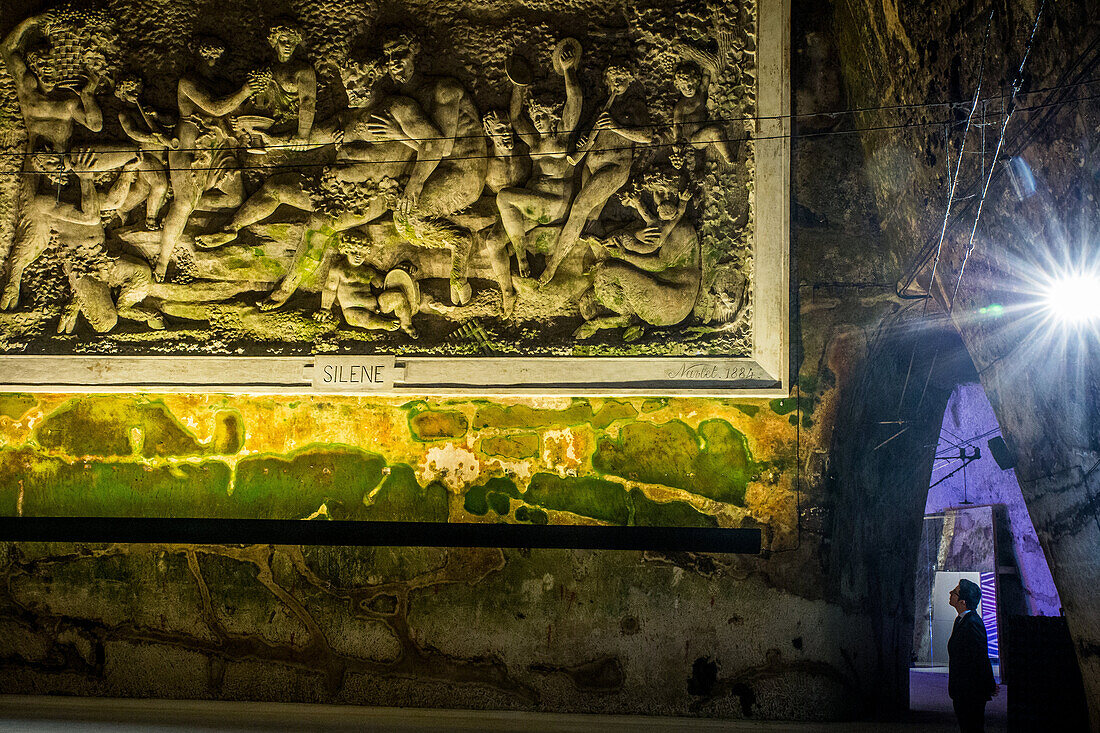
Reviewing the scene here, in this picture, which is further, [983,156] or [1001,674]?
[1001,674]

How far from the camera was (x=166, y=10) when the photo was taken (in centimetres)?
473

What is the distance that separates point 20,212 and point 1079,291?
5.20 metres

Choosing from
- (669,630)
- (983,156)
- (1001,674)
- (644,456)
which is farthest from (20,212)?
(1001,674)

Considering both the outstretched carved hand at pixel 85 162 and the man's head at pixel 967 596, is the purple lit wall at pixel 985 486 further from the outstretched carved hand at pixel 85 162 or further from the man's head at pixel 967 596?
the outstretched carved hand at pixel 85 162

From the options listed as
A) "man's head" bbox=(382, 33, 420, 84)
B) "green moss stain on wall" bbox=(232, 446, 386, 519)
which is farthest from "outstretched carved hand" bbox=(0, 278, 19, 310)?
"man's head" bbox=(382, 33, 420, 84)

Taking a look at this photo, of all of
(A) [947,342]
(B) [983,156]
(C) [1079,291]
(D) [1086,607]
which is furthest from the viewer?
(A) [947,342]

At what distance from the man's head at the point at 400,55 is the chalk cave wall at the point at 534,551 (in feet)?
5.94

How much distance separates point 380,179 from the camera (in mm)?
4555

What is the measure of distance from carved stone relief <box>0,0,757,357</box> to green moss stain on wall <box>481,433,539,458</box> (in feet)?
1.56

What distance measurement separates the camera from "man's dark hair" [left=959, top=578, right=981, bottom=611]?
431 centimetres

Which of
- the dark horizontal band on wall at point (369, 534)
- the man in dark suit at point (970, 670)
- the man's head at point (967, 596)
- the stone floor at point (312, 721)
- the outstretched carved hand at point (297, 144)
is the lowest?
the stone floor at point (312, 721)

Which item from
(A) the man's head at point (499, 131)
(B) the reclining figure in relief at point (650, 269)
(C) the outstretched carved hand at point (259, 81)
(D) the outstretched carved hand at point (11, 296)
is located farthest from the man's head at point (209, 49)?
(B) the reclining figure in relief at point (650, 269)

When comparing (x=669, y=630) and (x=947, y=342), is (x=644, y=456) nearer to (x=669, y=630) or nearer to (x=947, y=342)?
(x=669, y=630)
